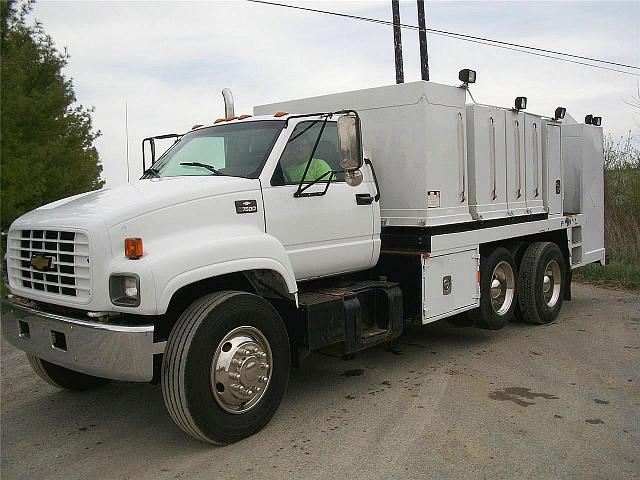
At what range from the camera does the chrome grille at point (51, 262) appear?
14.3 ft

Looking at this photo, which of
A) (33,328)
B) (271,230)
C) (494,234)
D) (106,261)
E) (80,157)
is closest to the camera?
(106,261)

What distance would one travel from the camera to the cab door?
5.23 meters

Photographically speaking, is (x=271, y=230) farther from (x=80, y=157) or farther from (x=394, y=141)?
(x=80, y=157)

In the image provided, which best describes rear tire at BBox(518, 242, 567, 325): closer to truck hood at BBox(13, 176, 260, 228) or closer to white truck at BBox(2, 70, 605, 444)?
white truck at BBox(2, 70, 605, 444)

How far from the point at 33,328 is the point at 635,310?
8229mm

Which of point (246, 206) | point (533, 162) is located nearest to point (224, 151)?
point (246, 206)

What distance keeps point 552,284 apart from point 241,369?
19.0 ft

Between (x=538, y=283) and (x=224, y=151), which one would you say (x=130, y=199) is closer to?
(x=224, y=151)

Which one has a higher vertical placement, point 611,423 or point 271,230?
point 271,230

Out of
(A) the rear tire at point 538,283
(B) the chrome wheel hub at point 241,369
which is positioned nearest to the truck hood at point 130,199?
(B) the chrome wheel hub at point 241,369

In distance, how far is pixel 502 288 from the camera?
8094 mm

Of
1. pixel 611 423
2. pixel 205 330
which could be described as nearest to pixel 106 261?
pixel 205 330

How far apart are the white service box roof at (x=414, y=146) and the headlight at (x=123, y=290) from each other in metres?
3.04

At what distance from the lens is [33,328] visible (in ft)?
15.4
